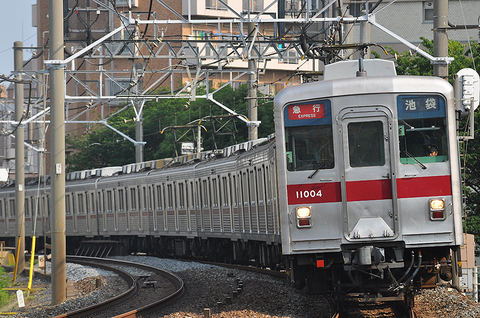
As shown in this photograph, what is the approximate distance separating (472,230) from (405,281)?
35.8 ft

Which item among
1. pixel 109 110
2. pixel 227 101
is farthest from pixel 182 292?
pixel 109 110

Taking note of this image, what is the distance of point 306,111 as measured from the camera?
913cm

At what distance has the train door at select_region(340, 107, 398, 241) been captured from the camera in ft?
29.0

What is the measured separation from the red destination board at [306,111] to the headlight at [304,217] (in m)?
1.08

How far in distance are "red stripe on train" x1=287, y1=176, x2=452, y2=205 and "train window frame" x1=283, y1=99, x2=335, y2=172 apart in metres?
0.24

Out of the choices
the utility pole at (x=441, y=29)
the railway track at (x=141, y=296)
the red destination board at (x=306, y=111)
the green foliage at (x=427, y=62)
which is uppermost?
the green foliage at (x=427, y=62)

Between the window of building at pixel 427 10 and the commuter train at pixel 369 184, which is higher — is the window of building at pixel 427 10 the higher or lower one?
the higher one

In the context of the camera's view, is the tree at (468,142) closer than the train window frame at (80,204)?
Yes

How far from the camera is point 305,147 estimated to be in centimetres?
910

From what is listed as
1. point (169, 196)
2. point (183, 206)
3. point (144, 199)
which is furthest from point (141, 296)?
point (144, 199)

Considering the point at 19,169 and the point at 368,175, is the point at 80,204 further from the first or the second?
the point at 368,175

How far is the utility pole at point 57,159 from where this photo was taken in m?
14.3

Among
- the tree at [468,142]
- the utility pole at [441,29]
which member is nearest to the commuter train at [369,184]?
the utility pole at [441,29]

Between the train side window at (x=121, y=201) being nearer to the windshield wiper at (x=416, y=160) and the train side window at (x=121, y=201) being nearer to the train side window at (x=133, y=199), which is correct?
the train side window at (x=133, y=199)
